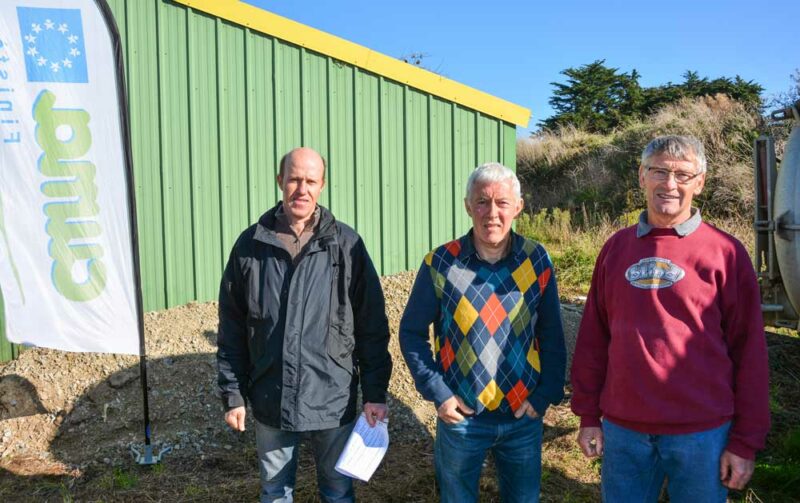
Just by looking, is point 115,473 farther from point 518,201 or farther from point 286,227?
point 518,201

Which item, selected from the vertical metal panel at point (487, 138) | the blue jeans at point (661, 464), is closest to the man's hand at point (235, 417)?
the blue jeans at point (661, 464)

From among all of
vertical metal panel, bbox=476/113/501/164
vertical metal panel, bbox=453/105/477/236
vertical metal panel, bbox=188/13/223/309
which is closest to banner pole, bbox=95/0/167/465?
vertical metal panel, bbox=188/13/223/309

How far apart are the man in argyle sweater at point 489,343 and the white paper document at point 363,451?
0.29 meters

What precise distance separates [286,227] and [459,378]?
0.98 m

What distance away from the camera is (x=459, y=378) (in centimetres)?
237

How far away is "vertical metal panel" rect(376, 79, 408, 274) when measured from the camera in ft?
23.1

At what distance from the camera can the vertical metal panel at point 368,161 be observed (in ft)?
22.8

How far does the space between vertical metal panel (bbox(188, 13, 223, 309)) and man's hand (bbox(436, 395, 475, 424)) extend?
15.5 feet

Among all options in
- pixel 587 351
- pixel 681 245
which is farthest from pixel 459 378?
pixel 681 245

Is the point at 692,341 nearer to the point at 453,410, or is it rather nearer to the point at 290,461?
the point at 453,410

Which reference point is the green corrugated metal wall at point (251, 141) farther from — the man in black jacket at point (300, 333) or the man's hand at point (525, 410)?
the man's hand at point (525, 410)

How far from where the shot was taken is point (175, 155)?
6.36 m

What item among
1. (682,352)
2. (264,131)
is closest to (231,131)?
(264,131)

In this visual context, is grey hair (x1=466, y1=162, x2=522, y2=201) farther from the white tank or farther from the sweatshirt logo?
the white tank
